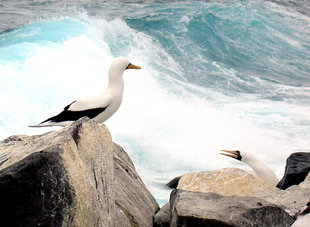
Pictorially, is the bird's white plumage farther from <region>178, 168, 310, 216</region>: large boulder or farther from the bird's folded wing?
the bird's folded wing

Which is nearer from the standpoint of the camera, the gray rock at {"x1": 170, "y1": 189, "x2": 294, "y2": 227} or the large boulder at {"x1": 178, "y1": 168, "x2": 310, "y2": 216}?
the gray rock at {"x1": 170, "y1": 189, "x2": 294, "y2": 227}

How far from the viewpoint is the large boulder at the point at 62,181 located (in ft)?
7.80

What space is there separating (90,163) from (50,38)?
1373cm

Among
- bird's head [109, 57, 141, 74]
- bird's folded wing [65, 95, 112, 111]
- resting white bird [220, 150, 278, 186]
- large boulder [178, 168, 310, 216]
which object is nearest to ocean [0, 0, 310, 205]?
resting white bird [220, 150, 278, 186]

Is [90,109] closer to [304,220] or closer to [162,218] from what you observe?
[162,218]

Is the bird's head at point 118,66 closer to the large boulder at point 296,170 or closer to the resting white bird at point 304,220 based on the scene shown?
the large boulder at point 296,170

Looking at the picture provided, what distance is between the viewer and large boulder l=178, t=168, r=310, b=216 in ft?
14.4

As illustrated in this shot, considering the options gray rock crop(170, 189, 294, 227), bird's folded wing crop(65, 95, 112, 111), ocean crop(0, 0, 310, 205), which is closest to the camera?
gray rock crop(170, 189, 294, 227)

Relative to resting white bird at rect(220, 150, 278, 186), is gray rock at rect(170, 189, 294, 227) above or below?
above

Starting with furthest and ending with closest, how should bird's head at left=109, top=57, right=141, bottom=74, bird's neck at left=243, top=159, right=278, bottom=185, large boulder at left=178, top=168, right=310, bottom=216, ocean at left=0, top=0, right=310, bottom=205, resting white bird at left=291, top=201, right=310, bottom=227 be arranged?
ocean at left=0, top=0, right=310, bottom=205, bird's neck at left=243, top=159, right=278, bottom=185, bird's head at left=109, top=57, right=141, bottom=74, large boulder at left=178, top=168, right=310, bottom=216, resting white bird at left=291, top=201, right=310, bottom=227

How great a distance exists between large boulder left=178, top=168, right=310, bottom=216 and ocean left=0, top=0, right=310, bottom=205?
254 cm

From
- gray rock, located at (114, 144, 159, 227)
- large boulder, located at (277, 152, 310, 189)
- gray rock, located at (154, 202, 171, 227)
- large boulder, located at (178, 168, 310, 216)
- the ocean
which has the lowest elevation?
the ocean

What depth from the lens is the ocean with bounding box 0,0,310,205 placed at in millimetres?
10789

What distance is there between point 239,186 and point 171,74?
42.0 feet
